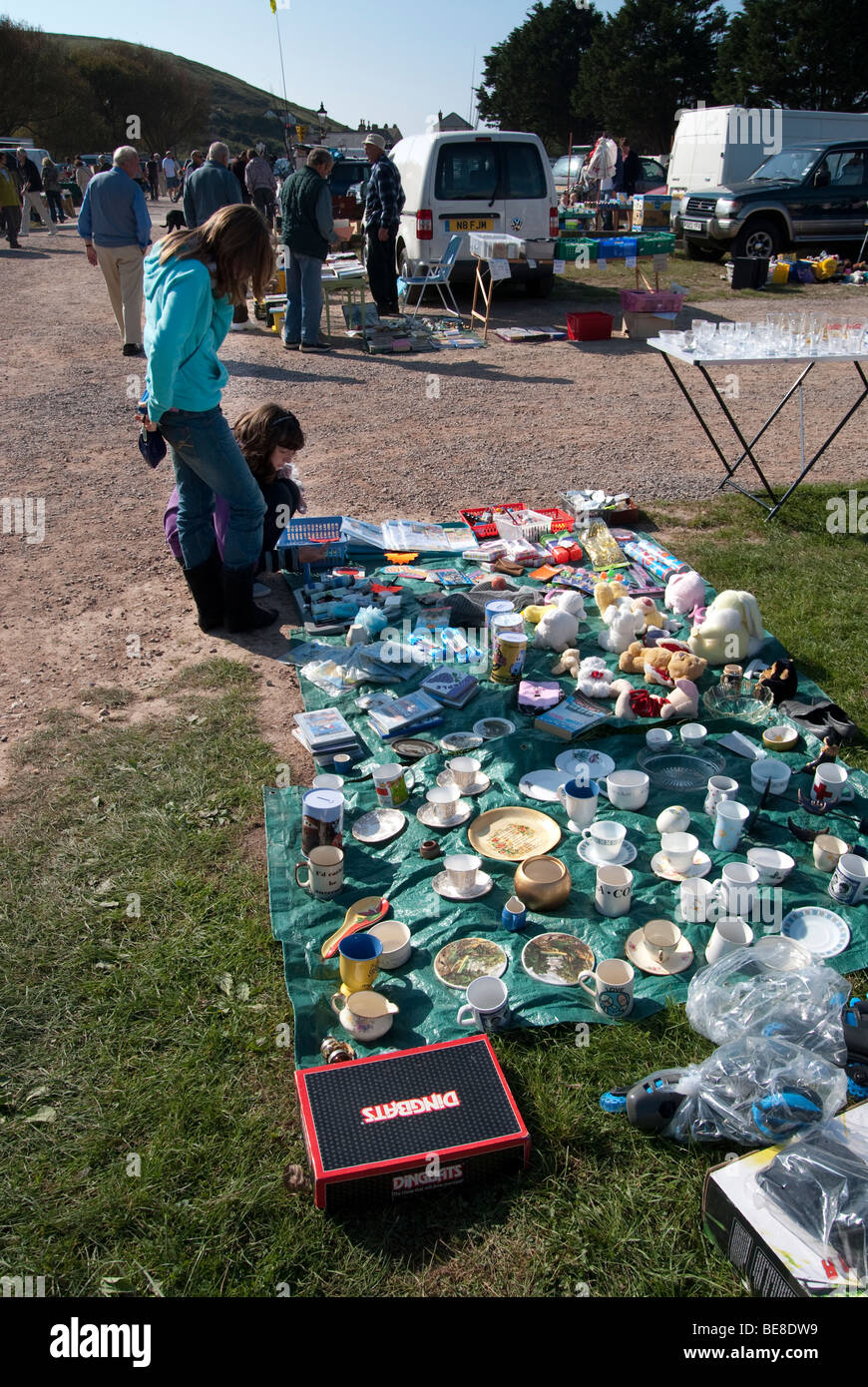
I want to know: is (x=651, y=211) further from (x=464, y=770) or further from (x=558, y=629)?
(x=464, y=770)

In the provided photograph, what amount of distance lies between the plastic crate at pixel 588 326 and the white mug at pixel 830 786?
854cm

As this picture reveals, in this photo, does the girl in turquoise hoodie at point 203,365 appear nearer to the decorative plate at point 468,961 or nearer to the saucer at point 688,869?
the decorative plate at point 468,961

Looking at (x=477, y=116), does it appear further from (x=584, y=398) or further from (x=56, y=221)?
(x=584, y=398)

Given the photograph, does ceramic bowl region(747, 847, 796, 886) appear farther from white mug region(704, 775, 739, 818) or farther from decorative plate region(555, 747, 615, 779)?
decorative plate region(555, 747, 615, 779)

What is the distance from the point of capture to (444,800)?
338 cm

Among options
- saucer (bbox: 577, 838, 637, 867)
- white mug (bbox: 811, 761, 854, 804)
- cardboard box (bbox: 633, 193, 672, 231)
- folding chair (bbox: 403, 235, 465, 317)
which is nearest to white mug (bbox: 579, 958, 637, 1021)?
saucer (bbox: 577, 838, 637, 867)

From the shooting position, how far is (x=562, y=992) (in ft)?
8.82

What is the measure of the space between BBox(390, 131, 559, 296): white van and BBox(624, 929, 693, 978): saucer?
1051cm

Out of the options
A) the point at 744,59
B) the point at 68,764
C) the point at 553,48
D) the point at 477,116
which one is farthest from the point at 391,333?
the point at 477,116

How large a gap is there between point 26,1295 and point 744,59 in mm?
45454

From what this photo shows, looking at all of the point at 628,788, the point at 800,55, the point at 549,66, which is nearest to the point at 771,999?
the point at 628,788

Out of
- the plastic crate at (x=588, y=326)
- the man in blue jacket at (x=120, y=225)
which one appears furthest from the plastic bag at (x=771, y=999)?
the plastic crate at (x=588, y=326)

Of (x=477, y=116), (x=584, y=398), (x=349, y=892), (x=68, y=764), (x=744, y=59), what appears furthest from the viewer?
(x=477, y=116)

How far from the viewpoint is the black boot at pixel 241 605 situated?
450cm
